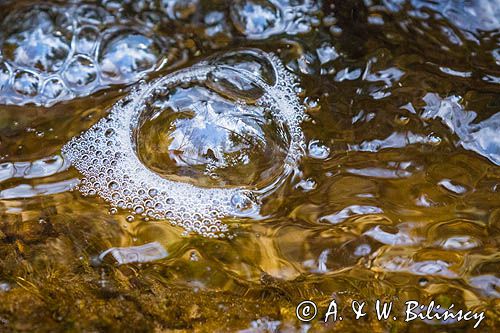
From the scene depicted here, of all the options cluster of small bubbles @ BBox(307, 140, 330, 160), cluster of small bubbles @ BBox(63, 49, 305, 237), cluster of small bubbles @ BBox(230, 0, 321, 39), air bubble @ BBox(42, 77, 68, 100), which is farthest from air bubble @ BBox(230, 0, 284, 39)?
air bubble @ BBox(42, 77, 68, 100)

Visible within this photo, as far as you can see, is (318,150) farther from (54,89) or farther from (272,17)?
(54,89)

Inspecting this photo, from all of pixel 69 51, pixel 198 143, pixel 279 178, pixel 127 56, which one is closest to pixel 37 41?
pixel 69 51

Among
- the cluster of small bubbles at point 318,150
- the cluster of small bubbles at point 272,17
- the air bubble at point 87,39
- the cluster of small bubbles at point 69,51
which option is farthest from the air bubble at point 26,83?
the cluster of small bubbles at point 318,150

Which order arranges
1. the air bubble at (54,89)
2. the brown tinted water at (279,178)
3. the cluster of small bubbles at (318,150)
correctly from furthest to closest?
the air bubble at (54,89), the cluster of small bubbles at (318,150), the brown tinted water at (279,178)

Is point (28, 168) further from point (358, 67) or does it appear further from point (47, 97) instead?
point (358, 67)

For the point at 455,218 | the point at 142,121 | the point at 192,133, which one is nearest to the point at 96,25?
the point at 142,121

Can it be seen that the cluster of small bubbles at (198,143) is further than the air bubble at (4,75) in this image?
No

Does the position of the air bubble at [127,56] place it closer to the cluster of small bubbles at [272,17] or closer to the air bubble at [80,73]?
the air bubble at [80,73]
